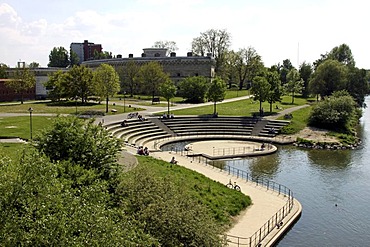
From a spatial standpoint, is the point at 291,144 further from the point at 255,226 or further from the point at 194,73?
the point at 194,73

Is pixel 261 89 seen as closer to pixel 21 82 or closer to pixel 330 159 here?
pixel 330 159

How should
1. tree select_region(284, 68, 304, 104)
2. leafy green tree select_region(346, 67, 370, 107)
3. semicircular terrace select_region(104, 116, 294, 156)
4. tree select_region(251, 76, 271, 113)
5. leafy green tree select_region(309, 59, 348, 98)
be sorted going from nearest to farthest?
semicircular terrace select_region(104, 116, 294, 156) → tree select_region(251, 76, 271, 113) → leafy green tree select_region(309, 59, 348, 98) → leafy green tree select_region(346, 67, 370, 107) → tree select_region(284, 68, 304, 104)

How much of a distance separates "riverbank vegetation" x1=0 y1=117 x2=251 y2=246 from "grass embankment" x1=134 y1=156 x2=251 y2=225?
0.08 meters

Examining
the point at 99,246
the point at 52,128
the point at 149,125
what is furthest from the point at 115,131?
the point at 99,246

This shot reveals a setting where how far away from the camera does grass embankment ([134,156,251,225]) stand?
22578 millimetres

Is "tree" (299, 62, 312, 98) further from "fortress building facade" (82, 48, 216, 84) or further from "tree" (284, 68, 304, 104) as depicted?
"fortress building facade" (82, 48, 216, 84)

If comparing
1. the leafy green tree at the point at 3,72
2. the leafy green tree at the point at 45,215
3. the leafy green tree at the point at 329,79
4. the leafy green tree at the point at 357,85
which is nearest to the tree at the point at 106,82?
the leafy green tree at the point at 329,79

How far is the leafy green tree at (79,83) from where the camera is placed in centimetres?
6806

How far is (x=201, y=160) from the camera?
3866 centimetres

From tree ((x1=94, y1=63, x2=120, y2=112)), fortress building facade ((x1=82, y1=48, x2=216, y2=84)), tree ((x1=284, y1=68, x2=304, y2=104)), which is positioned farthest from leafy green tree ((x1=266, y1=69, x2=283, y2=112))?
fortress building facade ((x1=82, y1=48, x2=216, y2=84))

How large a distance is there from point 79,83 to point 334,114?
139 ft

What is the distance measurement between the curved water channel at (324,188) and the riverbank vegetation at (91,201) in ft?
14.6

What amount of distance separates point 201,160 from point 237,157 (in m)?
4.48

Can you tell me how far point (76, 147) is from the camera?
19.2 metres
